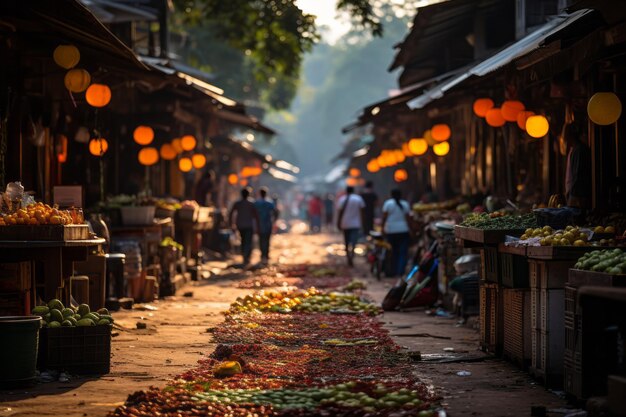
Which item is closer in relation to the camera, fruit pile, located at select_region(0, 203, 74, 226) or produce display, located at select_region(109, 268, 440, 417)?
produce display, located at select_region(109, 268, 440, 417)

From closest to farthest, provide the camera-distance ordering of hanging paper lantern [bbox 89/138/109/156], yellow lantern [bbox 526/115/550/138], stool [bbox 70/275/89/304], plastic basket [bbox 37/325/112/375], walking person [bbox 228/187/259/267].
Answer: plastic basket [bbox 37/325/112/375]
stool [bbox 70/275/89/304]
yellow lantern [bbox 526/115/550/138]
hanging paper lantern [bbox 89/138/109/156]
walking person [bbox 228/187/259/267]

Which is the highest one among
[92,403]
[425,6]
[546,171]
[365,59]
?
[365,59]

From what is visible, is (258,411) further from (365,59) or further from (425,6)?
(365,59)

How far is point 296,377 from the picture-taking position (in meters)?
9.66

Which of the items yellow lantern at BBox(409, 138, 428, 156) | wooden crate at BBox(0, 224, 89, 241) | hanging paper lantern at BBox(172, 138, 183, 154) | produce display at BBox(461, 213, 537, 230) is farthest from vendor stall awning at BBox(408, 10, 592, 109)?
hanging paper lantern at BBox(172, 138, 183, 154)

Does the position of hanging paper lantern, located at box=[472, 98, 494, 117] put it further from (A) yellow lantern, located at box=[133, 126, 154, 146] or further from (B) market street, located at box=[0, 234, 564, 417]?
(A) yellow lantern, located at box=[133, 126, 154, 146]

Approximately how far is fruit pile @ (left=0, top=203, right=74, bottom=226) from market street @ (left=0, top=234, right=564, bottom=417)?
59.8 inches

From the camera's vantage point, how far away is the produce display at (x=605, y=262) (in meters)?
7.93

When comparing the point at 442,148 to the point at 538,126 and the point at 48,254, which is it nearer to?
the point at 538,126

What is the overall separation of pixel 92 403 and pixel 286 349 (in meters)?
3.64

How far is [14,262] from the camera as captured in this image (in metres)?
10.7

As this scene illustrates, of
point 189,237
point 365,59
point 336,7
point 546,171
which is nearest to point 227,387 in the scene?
point 546,171

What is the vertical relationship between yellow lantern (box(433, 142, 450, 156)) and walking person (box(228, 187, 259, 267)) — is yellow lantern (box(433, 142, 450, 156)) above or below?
above

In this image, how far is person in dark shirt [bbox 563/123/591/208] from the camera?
1286cm
